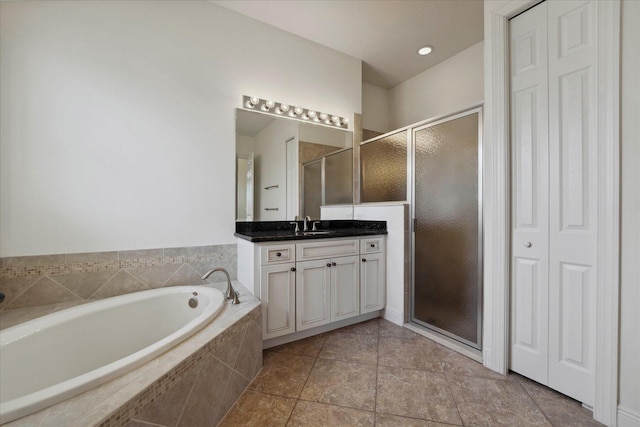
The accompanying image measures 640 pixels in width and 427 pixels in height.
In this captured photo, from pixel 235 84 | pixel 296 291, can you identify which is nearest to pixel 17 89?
pixel 235 84

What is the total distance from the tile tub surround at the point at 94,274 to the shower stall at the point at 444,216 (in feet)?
5.60

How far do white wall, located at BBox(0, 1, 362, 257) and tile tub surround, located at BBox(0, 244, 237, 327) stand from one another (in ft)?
0.24

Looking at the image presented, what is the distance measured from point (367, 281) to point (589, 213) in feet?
5.08

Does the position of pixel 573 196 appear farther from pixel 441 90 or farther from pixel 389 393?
pixel 441 90

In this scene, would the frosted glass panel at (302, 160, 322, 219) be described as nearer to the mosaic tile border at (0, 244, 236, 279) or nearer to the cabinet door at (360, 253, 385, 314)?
the cabinet door at (360, 253, 385, 314)

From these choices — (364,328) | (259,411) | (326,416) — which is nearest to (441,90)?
(364,328)

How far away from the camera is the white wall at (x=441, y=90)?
2.79m

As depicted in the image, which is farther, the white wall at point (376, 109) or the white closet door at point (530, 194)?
the white wall at point (376, 109)

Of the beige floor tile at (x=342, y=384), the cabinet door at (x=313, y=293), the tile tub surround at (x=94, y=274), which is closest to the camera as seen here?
the beige floor tile at (x=342, y=384)

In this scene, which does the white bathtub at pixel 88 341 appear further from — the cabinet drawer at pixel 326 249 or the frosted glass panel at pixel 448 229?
the frosted glass panel at pixel 448 229

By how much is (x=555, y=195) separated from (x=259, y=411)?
6.53 feet

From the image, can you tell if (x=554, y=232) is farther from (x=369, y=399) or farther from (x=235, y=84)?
(x=235, y=84)

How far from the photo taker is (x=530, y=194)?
160cm

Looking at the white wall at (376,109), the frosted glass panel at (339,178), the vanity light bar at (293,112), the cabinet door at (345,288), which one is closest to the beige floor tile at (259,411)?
the cabinet door at (345,288)
